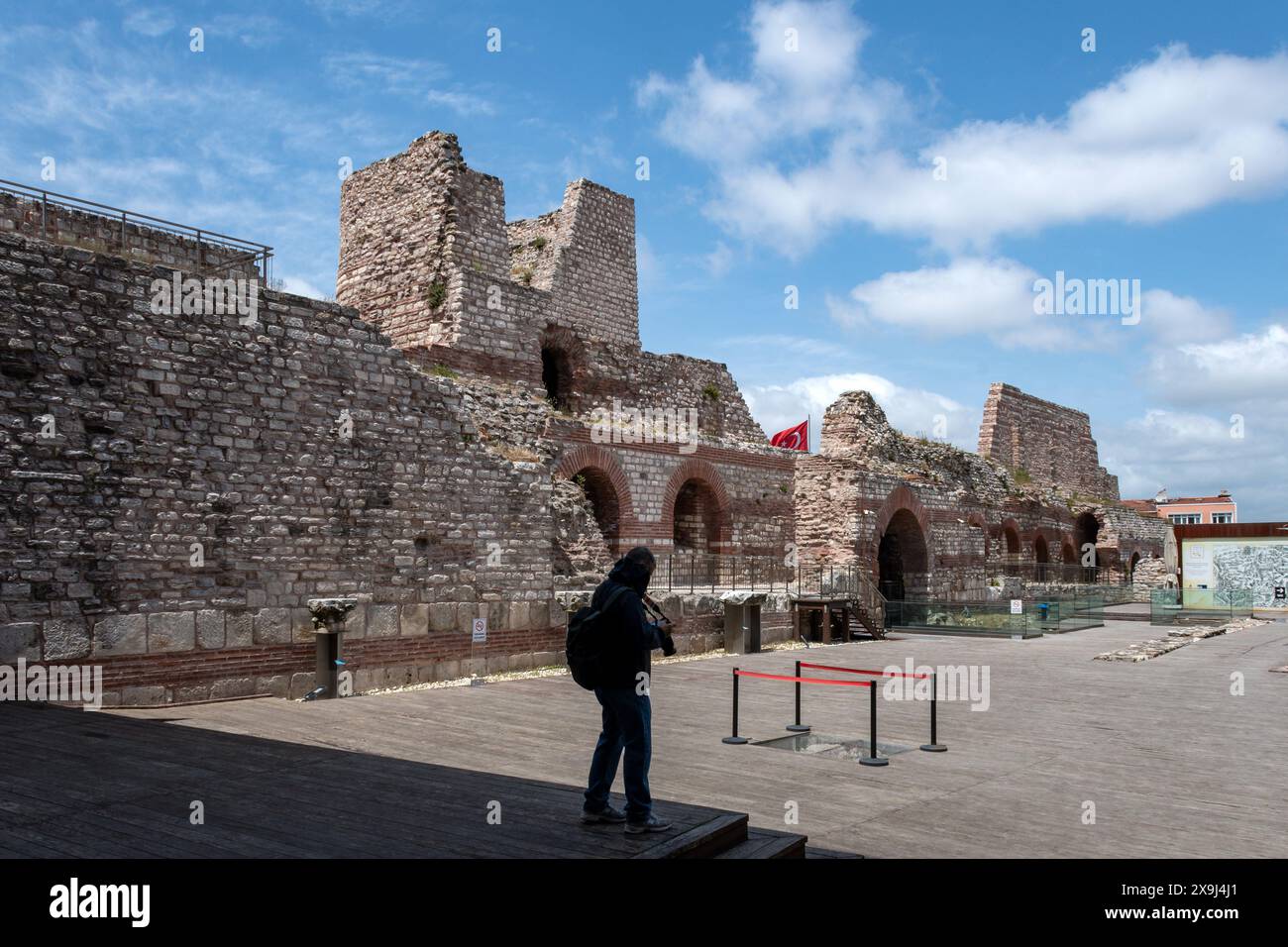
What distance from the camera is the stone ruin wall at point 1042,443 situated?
3781cm

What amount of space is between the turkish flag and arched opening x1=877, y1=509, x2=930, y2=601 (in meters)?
3.66

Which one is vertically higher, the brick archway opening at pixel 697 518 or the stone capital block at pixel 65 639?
the brick archway opening at pixel 697 518

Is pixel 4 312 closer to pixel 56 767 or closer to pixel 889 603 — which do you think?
pixel 56 767

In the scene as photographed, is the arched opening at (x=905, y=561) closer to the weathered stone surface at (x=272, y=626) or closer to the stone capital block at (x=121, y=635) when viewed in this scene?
the weathered stone surface at (x=272, y=626)

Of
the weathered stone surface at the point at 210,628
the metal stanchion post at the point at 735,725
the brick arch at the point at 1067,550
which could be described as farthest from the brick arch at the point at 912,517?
the weathered stone surface at the point at 210,628

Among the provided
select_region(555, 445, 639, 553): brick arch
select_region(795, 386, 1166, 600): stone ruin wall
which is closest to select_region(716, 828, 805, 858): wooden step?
select_region(555, 445, 639, 553): brick arch

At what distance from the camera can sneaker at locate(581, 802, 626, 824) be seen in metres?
4.84

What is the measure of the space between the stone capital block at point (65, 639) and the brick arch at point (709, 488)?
455 inches

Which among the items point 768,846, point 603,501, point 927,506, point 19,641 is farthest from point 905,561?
point 768,846

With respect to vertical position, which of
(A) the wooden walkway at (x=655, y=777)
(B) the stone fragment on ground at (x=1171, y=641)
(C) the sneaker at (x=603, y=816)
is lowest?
(B) the stone fragment on ground at (x=1171, y=641)

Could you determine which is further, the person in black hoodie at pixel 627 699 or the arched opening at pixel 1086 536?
the arched opening at pixel 1086 536

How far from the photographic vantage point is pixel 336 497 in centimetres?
1152
